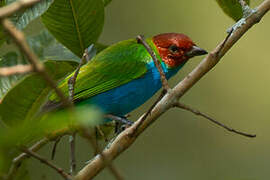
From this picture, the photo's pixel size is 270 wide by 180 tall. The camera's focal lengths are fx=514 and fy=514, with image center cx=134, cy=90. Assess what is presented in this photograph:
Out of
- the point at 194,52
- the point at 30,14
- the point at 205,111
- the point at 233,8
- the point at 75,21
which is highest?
the point at 30,14

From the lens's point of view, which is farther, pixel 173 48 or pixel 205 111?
pixel 205 111

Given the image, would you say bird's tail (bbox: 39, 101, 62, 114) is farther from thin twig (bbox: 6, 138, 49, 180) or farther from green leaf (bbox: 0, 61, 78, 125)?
thin twig (bbox: 6, 138, 49, 180)

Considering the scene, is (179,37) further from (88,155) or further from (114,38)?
(114,38)

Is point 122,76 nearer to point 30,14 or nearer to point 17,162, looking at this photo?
point 30,14

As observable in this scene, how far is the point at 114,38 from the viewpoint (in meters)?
6.50

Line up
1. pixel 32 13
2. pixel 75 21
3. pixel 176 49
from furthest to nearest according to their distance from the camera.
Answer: pixel 176 49 → pixel 75 21 → pixel 32 13

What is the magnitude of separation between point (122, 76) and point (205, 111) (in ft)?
11.0

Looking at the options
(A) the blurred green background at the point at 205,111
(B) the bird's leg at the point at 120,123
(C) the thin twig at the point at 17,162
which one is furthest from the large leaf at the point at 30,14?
(A) the blurred green background at the point at 205,111

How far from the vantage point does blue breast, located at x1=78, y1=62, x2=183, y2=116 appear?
3109 mm

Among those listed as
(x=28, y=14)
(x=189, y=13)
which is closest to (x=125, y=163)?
(x=189, y=13)

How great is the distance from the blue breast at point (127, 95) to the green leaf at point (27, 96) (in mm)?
609

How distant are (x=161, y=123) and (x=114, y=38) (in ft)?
4.06

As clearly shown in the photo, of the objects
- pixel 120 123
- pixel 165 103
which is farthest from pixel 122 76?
pixel 165 103

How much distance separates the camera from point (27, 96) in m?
2.43
